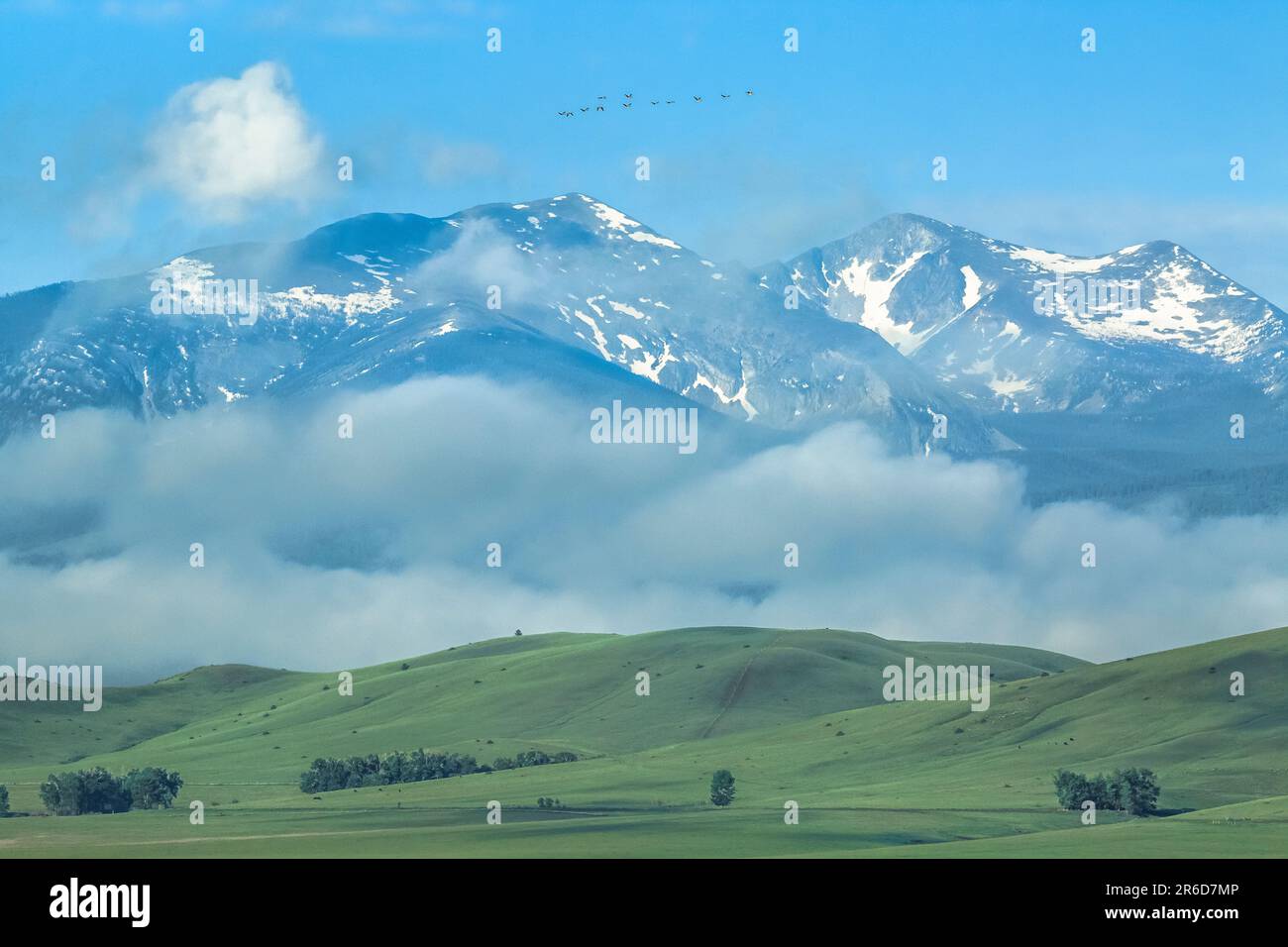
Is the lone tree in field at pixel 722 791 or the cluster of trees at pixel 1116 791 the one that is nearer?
the cluster of trees at pixel 1116 791

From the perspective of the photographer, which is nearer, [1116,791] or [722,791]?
[1116,791]

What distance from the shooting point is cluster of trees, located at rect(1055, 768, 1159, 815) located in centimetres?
17088

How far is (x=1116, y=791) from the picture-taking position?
17462 centimetres

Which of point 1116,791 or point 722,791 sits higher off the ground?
point 722,791

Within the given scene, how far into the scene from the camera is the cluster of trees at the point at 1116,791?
561 ft

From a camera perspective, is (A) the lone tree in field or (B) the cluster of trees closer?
(B) the cluster of trees
